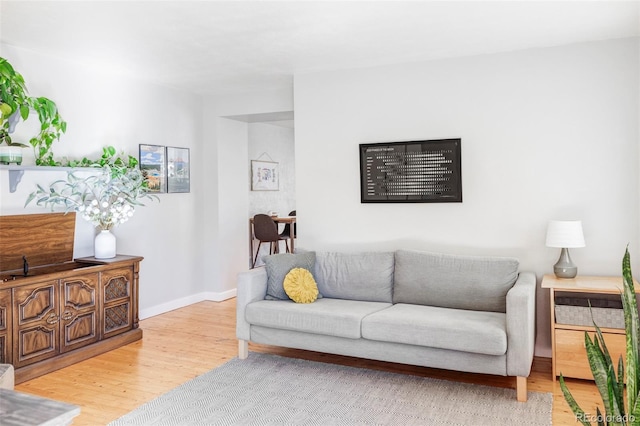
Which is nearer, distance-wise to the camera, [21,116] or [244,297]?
[21,116]

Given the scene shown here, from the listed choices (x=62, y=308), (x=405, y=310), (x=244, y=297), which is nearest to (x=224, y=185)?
(x=244, y=297)

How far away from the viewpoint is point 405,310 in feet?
12.2

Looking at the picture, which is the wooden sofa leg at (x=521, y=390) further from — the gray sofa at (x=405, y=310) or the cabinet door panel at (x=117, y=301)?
the cabinet door panel at (x=117, y=301)

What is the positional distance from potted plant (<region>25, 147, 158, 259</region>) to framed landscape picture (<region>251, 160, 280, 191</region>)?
9.80 ft

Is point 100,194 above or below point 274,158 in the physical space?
below

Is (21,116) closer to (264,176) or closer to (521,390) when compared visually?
(521,390)

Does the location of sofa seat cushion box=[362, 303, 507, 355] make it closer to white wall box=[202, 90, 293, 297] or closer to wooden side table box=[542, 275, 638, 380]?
wooden side table box=[542, 275, 638, 380]

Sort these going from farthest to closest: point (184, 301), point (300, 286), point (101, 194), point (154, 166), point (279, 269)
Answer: point (184, 301) < point (154, 166) < point (101, 194) < point (279, 269) < point (300, 286)

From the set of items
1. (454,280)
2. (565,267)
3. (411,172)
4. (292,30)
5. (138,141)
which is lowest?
(454,280)

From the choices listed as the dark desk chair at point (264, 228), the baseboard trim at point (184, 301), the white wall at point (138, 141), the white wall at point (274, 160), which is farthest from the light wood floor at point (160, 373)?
the white wall at point (274, 160)

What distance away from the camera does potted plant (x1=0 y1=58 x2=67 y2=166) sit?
3.59 metres

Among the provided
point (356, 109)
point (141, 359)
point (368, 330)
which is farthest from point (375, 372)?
point (356, 109)

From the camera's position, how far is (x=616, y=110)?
380 centimetres

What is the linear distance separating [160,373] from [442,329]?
207 centimetres
